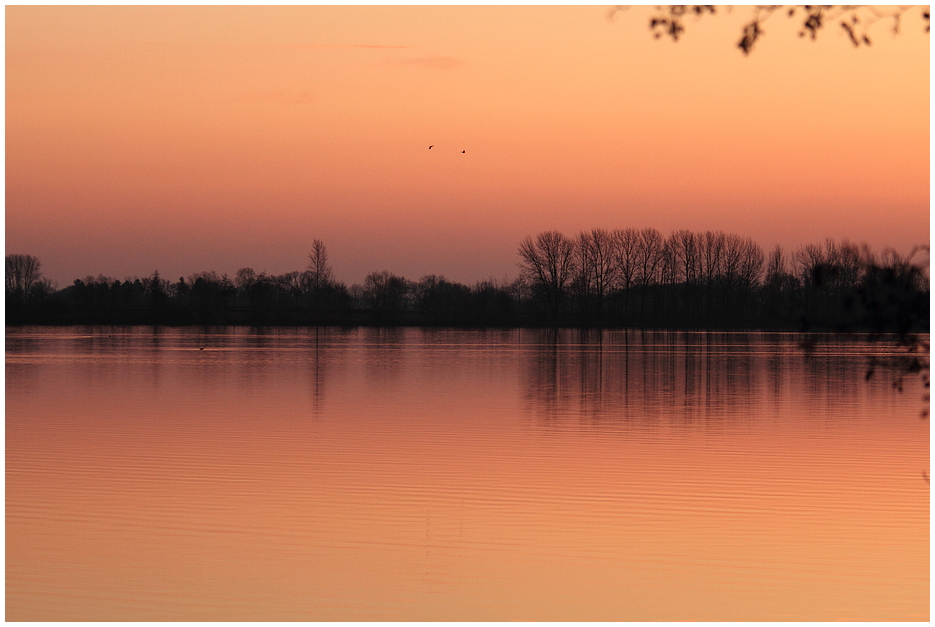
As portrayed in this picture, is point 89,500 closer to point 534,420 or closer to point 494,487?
point 494,487

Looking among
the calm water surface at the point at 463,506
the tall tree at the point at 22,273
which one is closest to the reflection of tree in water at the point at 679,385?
the calm water surface at the point at 463,506

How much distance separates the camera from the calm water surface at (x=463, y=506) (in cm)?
900

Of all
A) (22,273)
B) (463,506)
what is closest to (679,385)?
(463,506)

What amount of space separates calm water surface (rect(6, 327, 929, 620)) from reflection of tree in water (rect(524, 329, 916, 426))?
0.21 meters

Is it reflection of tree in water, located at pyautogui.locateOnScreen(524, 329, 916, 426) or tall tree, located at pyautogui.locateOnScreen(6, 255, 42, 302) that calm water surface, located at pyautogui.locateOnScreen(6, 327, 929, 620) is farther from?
tall tree, located at pyautogui.locateOnScreen(6, 255, 42, 302)

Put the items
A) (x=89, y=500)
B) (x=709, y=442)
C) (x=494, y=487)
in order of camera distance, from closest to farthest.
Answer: (x=89, y=500) → (x=494, y=487) → (x=709, y=442)

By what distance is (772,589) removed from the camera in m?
9.25

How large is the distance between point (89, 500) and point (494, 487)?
4.52m

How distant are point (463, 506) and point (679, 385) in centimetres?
1752

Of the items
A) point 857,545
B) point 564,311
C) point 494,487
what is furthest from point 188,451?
point 564,311

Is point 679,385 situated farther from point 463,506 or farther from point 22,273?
point 22,273

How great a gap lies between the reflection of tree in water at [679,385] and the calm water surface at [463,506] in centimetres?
21

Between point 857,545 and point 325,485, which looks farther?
point 325,485

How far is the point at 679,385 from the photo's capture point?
95.1 feet
